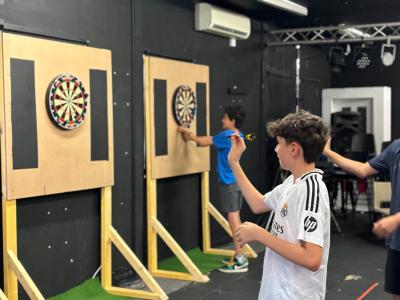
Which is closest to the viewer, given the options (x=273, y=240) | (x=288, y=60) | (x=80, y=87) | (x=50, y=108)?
(x=273, y=240)

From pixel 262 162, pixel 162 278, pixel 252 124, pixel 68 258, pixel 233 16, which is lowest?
pixel 162 278

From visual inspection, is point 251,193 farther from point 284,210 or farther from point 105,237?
point 105,237

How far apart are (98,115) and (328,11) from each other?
332cm

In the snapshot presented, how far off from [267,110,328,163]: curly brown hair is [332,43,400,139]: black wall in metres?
7.47

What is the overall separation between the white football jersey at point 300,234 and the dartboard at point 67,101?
87.8 inches

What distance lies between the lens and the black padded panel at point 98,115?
4.01 meters

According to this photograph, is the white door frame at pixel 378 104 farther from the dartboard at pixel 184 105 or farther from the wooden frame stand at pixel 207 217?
the dartboard at pixel 184 105

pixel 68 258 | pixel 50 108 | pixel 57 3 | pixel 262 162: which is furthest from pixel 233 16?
pixel 68 258

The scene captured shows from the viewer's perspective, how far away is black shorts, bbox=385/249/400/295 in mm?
2500

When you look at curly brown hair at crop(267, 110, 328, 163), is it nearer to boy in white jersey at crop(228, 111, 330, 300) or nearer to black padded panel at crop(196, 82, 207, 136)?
boy in white jersey at crop(228, 111, 330, 300)

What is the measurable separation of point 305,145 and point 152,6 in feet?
10.8

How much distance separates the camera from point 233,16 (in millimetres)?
5785

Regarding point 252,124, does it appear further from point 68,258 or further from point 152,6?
point 68,258

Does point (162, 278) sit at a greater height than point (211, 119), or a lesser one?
lesser
